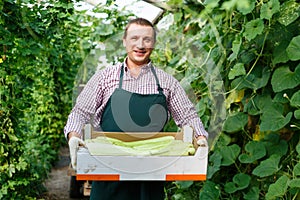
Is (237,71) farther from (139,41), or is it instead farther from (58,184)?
(58,184)

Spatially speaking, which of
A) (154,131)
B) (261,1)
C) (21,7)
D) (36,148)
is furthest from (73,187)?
(154,131)

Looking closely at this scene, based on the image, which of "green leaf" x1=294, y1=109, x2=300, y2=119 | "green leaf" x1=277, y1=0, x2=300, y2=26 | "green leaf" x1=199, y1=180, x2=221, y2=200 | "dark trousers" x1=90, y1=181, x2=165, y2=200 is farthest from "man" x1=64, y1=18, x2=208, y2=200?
"green leaf" x1=199, y1=180, x2=221, y2=200

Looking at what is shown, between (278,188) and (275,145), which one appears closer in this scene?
(278,188)

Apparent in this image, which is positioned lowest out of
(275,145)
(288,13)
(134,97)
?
(275,145)

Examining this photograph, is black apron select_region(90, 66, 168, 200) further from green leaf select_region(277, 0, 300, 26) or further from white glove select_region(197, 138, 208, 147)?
green leaf select_region(277, 0, 300, 26)

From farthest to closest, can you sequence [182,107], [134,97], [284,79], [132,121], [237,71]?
[237,71]
[284,79]
[182,107]
[134,97]
[132,121]

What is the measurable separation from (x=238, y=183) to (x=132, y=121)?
122 cm

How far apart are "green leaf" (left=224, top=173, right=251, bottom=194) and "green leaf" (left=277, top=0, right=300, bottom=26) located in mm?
693

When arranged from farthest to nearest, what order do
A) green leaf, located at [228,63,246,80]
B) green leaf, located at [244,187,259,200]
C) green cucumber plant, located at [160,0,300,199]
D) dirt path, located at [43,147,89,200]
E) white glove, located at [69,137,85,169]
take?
dirt path, located at [43,147,89,200]
green leaf, located at [244,187,259,200]
green leaf, located at [228,63,246,80]
green cucumber plant, located at [160,0,300,199]
white glove, located at [69,137,85,169]

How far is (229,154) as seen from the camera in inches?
101

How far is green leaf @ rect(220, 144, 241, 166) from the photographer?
8.36 ft

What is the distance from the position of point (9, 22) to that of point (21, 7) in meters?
0.08

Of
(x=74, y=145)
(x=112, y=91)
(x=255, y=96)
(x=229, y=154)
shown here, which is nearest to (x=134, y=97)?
(x=112, y=91)

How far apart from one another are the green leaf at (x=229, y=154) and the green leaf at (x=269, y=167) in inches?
9.5
